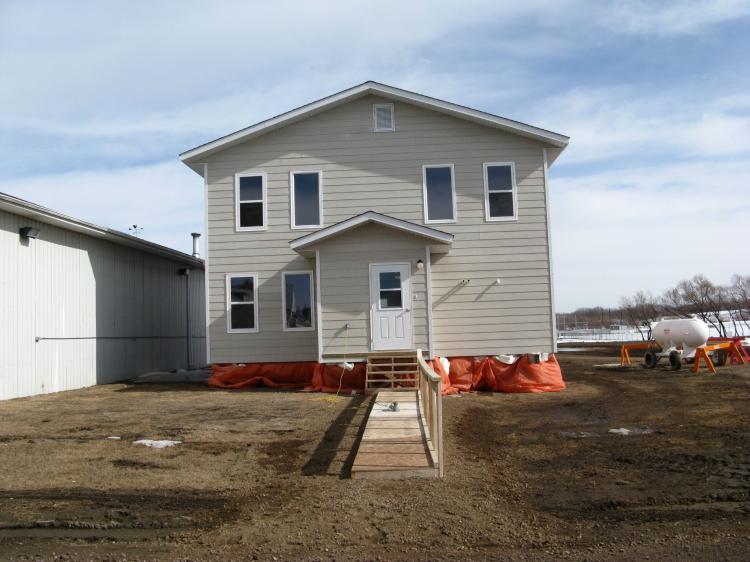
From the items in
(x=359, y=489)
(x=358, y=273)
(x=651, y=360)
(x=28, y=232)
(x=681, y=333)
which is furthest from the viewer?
(x=651, y=360)

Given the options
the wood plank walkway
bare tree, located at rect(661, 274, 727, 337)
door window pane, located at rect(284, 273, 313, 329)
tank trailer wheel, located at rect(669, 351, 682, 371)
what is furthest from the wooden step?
bare tree, located at rect(661, 274, 727, 337)

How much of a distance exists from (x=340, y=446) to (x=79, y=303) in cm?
1006

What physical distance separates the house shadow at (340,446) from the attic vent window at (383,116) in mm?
7028

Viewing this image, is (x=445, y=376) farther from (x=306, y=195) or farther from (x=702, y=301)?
(x=702, y=301)

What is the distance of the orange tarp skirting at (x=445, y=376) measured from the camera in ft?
48.2

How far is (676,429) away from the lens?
355 inches

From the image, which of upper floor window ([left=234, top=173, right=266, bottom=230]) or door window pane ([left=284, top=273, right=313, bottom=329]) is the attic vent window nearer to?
upper floor window ([left=234, top=173, right=266, bottom=230])

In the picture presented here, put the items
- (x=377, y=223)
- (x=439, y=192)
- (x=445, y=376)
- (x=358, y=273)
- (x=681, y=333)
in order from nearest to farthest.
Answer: (x=377, y=223) → (x=358, y=273) → (x=445, y=376) → (x=439, y=192) → (x=681, y=333)

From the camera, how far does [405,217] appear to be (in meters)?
15.5

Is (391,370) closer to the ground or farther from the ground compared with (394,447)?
farther from the ground

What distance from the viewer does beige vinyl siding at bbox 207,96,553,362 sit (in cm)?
1509

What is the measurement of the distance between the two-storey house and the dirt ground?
4.27 m

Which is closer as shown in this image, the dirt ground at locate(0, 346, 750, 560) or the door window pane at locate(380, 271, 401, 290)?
the dirt ground at locate(0, 346, 750, 560)

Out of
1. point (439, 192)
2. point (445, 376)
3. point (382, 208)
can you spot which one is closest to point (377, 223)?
point (382, 208)
